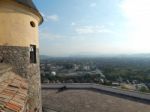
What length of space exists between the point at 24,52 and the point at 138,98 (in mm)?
7800

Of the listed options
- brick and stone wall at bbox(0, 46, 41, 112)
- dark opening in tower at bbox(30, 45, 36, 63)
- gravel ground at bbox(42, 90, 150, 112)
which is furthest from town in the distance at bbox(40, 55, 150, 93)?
dark opening in tower at bbox(30, 45, 36, 63)

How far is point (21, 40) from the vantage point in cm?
838

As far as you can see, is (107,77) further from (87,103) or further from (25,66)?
(25,66)

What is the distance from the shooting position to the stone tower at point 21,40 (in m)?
7.99

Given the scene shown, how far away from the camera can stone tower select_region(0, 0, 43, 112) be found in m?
7.99

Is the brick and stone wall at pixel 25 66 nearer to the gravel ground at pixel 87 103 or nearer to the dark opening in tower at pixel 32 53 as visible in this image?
the dark opening in tower at pixel 32 53

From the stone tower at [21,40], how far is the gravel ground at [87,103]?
4.55 meters

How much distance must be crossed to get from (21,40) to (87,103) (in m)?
6.85

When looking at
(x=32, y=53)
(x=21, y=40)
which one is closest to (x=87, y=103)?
(x=32, y=53)

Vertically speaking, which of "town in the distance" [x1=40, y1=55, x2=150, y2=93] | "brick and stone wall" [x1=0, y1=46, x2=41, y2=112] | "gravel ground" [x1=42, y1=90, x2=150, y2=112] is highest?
"brick and stone wall" [x1=0, y1=46, x2=41, y2=112]

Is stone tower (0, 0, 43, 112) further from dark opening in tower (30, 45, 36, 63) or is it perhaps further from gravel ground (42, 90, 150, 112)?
gravel ground (42, 90, 150, 112)

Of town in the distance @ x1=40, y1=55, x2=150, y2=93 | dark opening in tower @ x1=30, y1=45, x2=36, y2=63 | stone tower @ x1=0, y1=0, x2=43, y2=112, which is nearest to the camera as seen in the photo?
stone tower @ x1=0, y1=0, x2=43, y2=112

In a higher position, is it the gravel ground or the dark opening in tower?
the dark opening in tower

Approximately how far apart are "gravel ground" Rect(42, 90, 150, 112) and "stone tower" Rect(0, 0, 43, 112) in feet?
14.9
